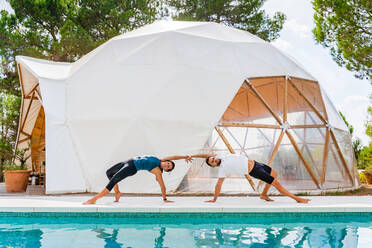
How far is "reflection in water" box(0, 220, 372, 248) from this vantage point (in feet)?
16.2

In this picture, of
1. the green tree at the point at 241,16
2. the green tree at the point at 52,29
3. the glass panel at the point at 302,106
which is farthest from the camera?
the green tree at the point at 241,16

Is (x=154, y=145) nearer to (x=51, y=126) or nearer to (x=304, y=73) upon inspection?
(x=51, y=126)

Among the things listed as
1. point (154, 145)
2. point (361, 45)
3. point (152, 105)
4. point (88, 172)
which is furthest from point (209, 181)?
point (361, 45)

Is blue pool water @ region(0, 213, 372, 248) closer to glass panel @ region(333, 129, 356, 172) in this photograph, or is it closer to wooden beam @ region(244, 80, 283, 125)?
wooden beam @ region(244, 80, 283, 125)

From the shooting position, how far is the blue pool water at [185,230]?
5.00 m

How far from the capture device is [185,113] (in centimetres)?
947

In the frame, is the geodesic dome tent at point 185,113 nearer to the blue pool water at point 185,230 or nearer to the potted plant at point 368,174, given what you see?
the potted plant at point 368,174

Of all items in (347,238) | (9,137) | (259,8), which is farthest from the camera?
(259,8)

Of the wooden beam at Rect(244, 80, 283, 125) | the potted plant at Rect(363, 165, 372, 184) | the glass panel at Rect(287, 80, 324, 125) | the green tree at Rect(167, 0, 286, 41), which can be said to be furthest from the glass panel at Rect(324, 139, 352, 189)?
the green tree at Rect(167, 0, 286, 41)

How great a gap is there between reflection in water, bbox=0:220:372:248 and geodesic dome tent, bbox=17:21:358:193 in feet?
10.6

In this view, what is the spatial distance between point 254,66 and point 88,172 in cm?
565

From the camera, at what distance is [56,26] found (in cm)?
1998

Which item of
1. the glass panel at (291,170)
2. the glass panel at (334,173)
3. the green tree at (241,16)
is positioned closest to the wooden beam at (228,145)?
the glass panel at (291,170)

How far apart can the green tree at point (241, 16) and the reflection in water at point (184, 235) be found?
54.8 ft
